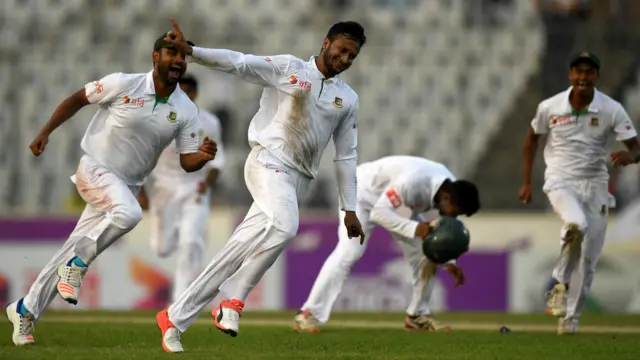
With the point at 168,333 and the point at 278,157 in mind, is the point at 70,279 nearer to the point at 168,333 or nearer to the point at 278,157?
the point at 168,333

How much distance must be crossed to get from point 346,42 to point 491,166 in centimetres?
1155

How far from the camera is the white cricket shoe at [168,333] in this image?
7.98 meters

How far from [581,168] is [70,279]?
474cm

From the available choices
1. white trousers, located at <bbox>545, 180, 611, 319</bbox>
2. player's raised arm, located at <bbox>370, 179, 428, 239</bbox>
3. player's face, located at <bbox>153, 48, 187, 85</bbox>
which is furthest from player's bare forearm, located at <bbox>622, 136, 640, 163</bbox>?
player's face, located at <bbox>153, 48, 187, 85</bbox>

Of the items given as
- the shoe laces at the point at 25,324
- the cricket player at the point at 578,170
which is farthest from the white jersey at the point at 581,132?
the shoe laces at the point at 25,324

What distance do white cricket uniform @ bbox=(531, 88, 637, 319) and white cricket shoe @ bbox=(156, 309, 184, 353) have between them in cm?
422

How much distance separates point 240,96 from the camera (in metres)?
21.0

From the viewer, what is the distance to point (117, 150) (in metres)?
9.27

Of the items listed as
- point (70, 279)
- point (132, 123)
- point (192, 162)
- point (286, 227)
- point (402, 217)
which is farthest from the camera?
point (402, 217)

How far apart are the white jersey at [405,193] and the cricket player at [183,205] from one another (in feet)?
8.27

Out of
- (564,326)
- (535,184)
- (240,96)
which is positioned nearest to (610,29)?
(535,184)

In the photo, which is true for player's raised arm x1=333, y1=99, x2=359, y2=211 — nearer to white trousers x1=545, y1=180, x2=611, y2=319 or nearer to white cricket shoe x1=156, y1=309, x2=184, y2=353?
white cricket shoe x1=156, y1=309, x2=184, y2=353

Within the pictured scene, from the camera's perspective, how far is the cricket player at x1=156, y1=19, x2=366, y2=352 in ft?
26.2

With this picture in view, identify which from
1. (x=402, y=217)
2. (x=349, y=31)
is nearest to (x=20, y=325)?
(x=349, y=31)
